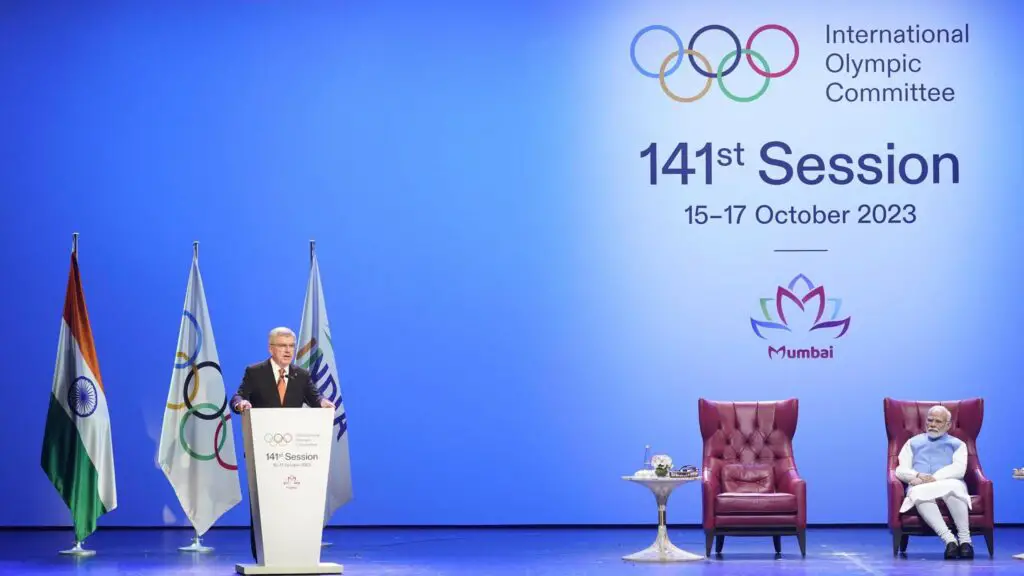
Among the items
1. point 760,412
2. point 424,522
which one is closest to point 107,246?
point 424,522

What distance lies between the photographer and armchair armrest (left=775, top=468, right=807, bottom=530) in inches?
346

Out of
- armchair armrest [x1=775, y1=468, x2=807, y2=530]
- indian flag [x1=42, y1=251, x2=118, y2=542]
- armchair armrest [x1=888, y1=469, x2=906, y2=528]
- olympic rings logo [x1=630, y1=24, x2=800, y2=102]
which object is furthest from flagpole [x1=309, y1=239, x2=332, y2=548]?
armchair armrest [x1=888, y1=469, x2=906, y2=528]

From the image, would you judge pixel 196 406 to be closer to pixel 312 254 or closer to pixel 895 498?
pixel 312 254

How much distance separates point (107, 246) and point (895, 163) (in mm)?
5901

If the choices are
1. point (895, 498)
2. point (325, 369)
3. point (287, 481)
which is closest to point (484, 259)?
point (325, 369)

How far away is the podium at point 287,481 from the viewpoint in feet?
24.0

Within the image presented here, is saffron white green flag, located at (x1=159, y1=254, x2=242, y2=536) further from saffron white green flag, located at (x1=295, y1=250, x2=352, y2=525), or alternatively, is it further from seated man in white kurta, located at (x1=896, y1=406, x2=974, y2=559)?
seated man in white kurta, located at (x1=896, y1=406, x2=974, y2=559)

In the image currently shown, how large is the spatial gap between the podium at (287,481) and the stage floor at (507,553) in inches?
20.9

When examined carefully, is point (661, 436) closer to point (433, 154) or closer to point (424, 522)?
point (424, 522)

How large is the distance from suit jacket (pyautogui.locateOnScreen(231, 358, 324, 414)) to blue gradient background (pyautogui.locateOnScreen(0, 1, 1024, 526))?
9.28 ft

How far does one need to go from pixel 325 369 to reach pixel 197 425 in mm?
911

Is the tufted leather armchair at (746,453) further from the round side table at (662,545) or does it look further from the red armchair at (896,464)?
the red armchair at (896,464)

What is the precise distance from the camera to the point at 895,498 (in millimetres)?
8945

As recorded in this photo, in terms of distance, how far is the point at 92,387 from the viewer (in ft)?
30.8
